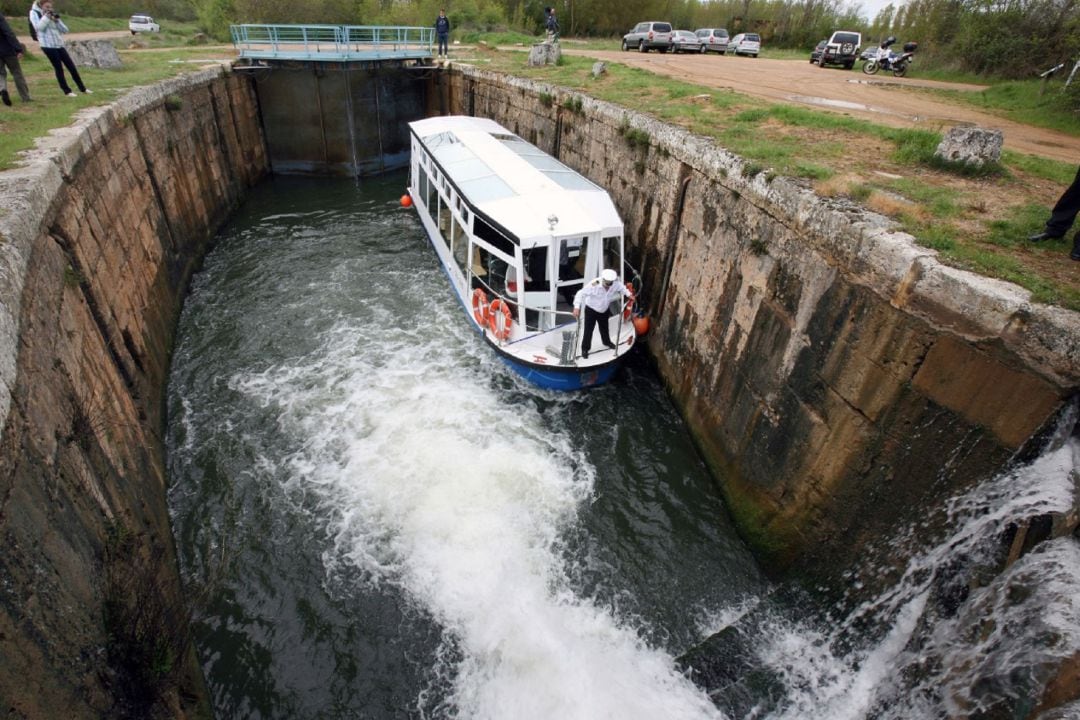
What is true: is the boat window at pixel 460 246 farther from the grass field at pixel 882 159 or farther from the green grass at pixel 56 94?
the green grass at pixel 56 94

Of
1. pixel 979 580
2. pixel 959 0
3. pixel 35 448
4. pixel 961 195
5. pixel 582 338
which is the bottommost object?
pixel 582 338

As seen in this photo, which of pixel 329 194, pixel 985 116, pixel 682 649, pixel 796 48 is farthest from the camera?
pixel 796 48

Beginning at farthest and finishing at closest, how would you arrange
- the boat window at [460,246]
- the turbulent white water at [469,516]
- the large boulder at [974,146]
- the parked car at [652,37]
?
the parked car at [652,37] → the boat window at [460,246] → the large boulder at [974,146] → the turbulent white water at [469,516]

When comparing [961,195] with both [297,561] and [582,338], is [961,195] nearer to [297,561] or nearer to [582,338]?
[582,338]

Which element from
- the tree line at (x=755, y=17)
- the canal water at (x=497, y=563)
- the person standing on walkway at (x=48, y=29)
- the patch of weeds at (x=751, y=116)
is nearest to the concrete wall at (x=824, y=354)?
the canal water at (x=497, y=563)

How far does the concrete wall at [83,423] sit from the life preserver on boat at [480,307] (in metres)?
4.89

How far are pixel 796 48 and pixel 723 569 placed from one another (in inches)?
1571

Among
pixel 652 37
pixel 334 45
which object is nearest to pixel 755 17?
pixel 652 37

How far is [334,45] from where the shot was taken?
1852 cm

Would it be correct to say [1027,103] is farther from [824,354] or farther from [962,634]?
[962,634]

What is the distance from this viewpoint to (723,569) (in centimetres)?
648

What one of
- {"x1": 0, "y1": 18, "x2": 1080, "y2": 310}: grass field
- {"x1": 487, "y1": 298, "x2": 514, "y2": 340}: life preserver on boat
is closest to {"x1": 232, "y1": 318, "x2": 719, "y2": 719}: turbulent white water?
{"x1": 487, "y1": 298, "x2": 514, "y2": 340}: life preserver on boat

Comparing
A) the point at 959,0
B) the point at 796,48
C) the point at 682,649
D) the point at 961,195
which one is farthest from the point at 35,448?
the point at 796,48

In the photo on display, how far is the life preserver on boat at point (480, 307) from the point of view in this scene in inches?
368
